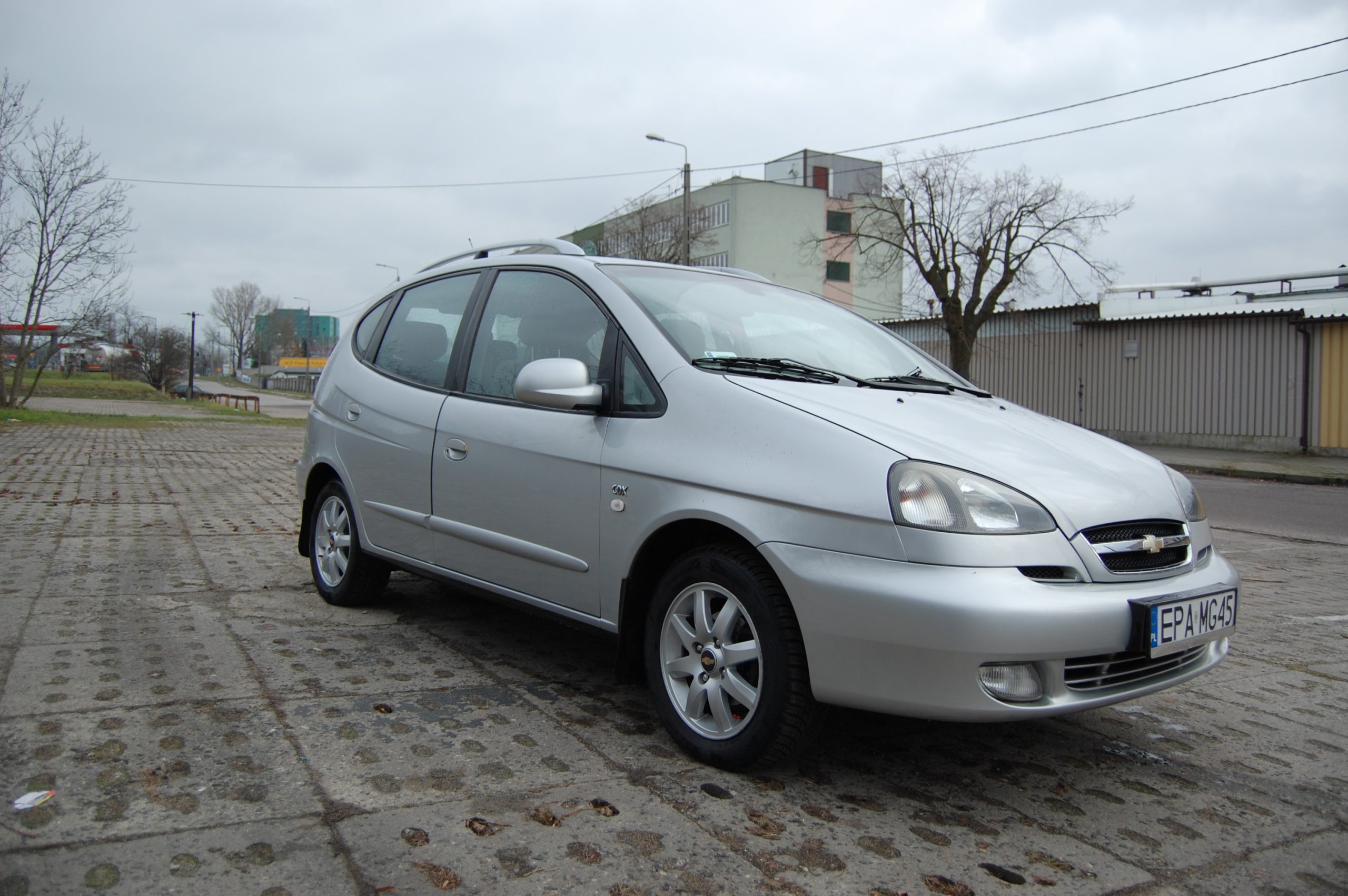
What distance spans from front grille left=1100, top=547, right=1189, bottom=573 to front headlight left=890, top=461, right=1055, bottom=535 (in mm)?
240

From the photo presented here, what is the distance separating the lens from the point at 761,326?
12.4ft

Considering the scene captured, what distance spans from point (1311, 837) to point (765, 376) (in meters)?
1.96

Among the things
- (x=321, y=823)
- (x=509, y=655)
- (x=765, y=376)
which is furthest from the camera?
(x=509, y=655)

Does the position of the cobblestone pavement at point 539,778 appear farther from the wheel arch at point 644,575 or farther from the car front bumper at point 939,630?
the car front bumper at point 939,630

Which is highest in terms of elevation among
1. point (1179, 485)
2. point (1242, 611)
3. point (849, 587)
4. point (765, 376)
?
point (765, 376)

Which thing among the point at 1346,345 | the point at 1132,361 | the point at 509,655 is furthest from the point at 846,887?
the point at 1132,361

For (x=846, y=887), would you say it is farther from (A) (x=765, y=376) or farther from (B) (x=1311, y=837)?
(A) (x=765, y=376)

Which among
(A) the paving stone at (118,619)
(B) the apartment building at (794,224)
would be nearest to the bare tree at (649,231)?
(B) the apartment building at (794,224)

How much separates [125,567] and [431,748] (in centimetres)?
378

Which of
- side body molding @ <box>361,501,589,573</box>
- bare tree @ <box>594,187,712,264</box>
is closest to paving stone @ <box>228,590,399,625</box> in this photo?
side body molding @ <box>361,501,589,573</box>

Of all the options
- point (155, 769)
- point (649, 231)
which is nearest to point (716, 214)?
point (649, 231)

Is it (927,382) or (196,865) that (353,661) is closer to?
(196,865)

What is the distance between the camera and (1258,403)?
21.5m

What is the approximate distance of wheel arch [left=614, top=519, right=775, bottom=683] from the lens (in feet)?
9.96
